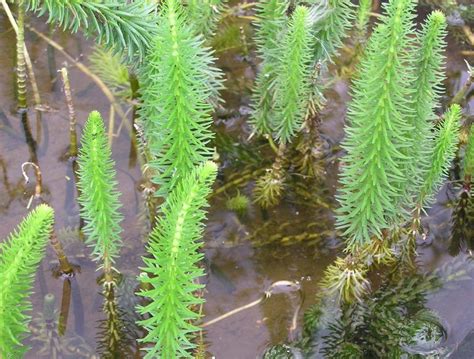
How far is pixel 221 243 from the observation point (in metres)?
3.69

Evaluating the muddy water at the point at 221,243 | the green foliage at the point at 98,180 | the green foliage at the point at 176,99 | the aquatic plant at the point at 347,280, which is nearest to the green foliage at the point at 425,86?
the aquatic plant at the point at 347,280

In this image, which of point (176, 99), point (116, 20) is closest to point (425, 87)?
point (176, 99)

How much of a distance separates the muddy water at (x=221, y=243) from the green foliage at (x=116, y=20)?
91cm

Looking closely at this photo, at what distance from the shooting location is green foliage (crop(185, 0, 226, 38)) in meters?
3.85

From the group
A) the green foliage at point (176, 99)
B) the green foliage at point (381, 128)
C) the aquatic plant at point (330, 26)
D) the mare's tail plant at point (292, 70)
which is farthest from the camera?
the aquatic plant at point (330, 26)

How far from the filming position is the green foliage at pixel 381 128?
2.72 m

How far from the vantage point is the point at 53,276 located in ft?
11.3

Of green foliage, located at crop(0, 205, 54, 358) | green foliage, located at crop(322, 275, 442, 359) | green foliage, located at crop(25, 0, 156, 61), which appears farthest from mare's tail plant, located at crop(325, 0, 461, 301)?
green foliage, located at crop(0, 205, 54, 358)

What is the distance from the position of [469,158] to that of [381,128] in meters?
1.06

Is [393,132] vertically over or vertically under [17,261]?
over

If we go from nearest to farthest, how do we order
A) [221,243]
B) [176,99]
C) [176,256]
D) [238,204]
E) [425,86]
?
[176,256] < [176,99] < [425,86] < [221,243] < [238,204]

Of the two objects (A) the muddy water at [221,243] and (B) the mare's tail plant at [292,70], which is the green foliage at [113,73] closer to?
(A) the muddy water at [221,243]

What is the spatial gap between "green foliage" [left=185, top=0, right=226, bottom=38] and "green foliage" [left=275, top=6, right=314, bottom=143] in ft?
1.81

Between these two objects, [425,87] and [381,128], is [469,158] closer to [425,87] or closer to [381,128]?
[425,87]
